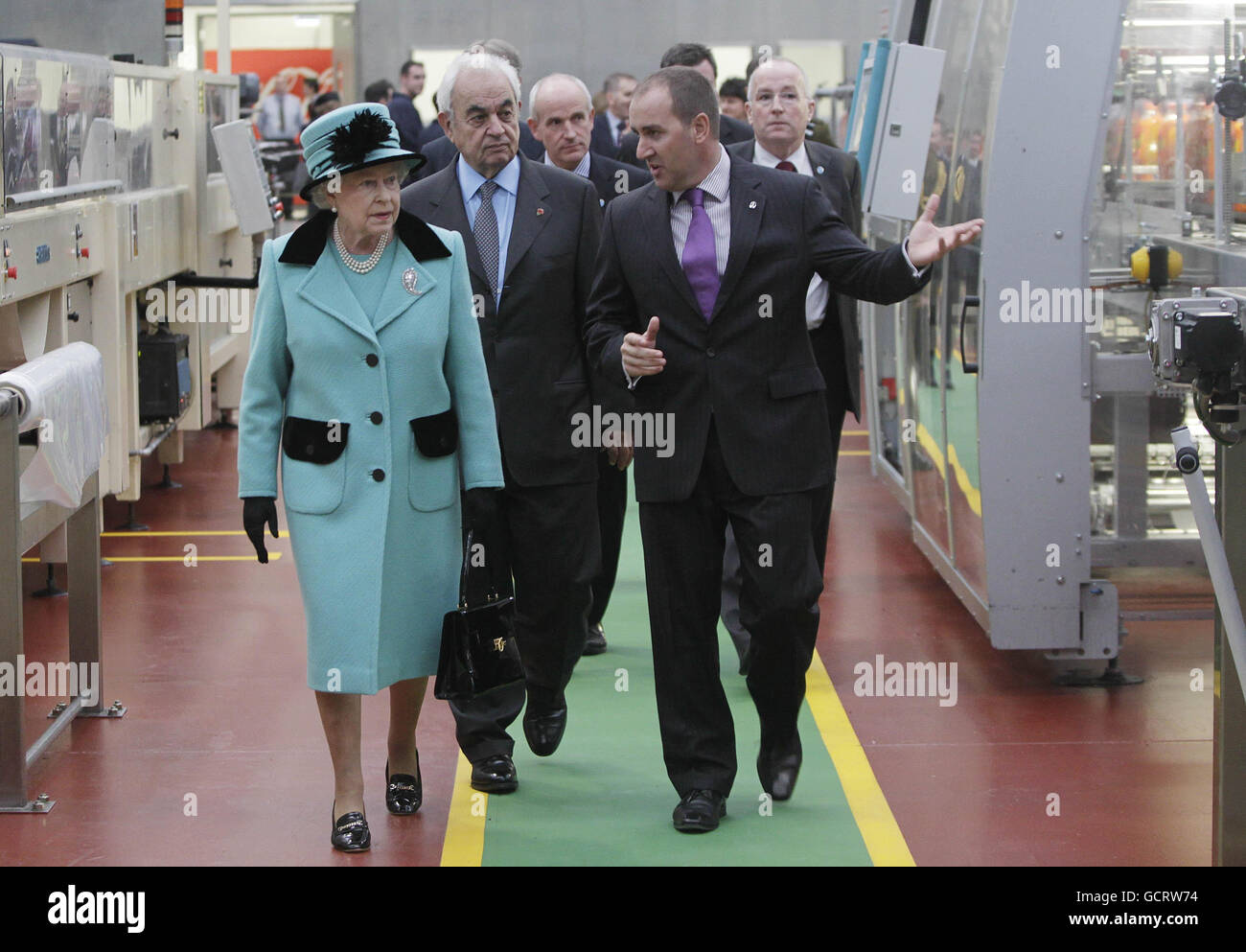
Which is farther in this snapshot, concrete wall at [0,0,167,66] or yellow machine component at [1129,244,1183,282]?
concrete wall at [0,0,167,66]

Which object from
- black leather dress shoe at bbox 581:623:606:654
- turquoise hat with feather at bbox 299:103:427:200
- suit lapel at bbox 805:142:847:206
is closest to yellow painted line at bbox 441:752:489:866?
black leather dress shoe at bbox 581:623:606:654

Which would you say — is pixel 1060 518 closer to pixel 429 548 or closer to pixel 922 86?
pixel 922 86

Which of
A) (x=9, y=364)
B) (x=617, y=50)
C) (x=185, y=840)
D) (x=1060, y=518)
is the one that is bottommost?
(x=185, y=840)

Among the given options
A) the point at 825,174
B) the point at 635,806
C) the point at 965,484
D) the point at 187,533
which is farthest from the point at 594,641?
the point at 187,533

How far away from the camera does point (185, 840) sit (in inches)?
199

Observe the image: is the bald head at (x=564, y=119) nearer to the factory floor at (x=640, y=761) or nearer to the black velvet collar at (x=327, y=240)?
the black velvet collar at (x=327, y=240)

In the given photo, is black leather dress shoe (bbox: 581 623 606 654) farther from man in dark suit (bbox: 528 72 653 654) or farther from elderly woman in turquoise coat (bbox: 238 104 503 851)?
elderly woman in turquoise coat (bbox: 238 104 503 851)

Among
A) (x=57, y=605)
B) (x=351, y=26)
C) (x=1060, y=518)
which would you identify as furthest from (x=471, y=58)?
(x=351, y=26)

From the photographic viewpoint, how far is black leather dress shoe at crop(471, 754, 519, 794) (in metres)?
5.45

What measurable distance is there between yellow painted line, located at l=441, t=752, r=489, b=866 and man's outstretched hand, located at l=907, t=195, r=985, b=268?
2.09 meters

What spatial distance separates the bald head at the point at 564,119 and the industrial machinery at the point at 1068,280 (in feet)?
4.09

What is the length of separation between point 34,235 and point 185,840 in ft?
10.7

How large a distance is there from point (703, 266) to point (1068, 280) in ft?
5.81

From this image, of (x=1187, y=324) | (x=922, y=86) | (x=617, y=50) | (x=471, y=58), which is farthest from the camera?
(x=617, y=50)
